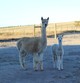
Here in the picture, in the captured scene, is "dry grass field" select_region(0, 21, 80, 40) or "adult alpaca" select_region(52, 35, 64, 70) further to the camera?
"dry grass field" select_region(0, 21, 80, 40)

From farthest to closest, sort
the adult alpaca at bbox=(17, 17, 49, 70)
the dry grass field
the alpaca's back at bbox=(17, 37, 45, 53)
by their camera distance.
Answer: the dry grass field, the alpaca's back at bbox=(17, 37, 45, 53), the adult alpaca at bbox=(17, 17, 49, 70)

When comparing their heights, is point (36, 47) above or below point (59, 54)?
above

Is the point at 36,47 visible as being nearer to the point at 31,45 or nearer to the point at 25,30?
the point at 31,45

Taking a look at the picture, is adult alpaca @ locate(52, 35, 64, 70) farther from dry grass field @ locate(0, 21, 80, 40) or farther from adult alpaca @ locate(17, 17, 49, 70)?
dry grass field @ locate(0, 21, 80, 40)

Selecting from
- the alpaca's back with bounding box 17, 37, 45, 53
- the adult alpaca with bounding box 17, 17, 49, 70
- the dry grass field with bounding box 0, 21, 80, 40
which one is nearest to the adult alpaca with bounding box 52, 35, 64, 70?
the adult alpaca with bounding box 17, 17, 49, 70

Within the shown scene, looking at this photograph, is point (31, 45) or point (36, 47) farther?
point (31, 45)

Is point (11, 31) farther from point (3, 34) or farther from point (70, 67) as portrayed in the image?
point (70, 67)

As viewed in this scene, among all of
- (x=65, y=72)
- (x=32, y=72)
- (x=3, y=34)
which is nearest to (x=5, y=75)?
(x=32, y=72)

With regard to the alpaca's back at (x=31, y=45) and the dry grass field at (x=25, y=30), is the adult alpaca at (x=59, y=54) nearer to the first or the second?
the alpaca's back at (x=31, y=45)

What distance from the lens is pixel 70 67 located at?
17.7 metres

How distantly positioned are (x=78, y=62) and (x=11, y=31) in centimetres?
4444

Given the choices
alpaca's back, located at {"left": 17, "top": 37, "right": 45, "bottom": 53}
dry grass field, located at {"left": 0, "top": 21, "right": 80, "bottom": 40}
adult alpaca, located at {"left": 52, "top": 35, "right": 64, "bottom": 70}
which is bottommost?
dry grass field, located at {"left": 0, "top": 21, "right": 80, "bottom": 40}

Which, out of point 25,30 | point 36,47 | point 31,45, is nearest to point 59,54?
point 36,47

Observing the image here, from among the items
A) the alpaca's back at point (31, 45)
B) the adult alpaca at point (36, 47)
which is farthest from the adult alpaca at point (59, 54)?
the alpaca's back at point (31, 45)
